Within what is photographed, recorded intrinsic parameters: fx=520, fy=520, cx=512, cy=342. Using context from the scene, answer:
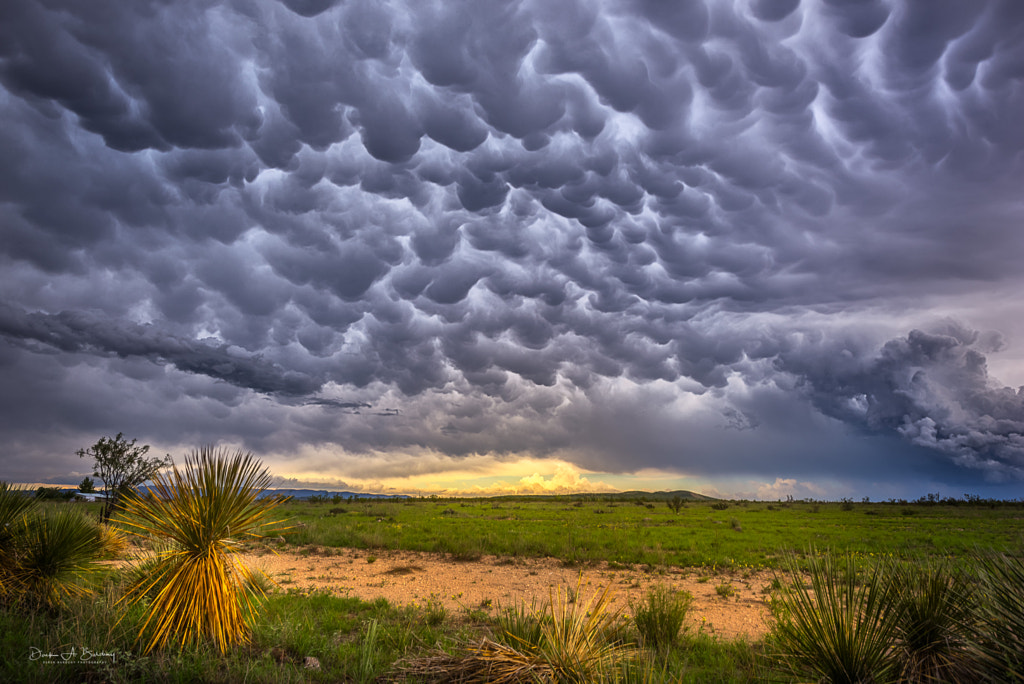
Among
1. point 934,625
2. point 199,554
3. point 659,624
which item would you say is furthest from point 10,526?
point 934,625

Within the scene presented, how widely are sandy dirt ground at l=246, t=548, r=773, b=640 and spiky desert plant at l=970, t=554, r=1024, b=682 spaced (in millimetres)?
8094

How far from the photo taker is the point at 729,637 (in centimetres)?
1090

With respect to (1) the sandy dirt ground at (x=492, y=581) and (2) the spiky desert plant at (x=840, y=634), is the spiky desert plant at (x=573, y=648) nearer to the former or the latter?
(2) the spiky desert plant at (x=840, y=634)

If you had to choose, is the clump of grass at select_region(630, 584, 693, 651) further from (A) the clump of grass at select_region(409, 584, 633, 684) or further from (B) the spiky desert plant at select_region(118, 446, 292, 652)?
(B) the spiky desert plant at select_region(118, 446, 292, 652)

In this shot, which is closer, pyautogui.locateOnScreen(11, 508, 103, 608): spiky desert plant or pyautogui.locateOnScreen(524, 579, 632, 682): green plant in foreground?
pyautogui.locateOnScreen(524, 579, 632, 682): green plant in foreground

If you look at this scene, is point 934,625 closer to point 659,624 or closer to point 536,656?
point 536,656

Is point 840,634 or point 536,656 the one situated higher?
point 840,634

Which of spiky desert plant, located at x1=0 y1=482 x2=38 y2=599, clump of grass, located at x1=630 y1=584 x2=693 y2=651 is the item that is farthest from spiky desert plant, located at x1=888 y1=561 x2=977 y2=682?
spiky desert plant, located at x1=0 y1=482 x2=38 y2=599

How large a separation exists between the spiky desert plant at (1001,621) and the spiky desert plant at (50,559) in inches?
472

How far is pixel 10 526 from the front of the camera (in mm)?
9016

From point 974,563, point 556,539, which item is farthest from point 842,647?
point 556,539

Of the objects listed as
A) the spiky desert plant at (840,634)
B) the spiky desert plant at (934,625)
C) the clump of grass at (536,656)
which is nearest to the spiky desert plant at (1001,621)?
the spiky desert plant at (934,625)

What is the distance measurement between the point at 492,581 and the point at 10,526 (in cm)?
1236

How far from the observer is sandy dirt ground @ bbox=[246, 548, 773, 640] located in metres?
13.3
